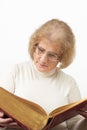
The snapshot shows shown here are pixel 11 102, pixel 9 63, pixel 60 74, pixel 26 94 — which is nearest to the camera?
pixel 11 102

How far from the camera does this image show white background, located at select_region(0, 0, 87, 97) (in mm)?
1828

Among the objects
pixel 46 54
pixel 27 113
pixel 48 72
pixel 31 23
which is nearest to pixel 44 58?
pixel 46 54

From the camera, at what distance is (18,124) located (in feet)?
3.20

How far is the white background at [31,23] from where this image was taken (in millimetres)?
1828

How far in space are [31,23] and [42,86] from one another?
0.59 m

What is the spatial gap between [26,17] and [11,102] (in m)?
0.98

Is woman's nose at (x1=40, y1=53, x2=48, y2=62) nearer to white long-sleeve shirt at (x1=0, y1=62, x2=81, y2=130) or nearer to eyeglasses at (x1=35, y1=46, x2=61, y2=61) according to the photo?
eyeglasses at (x1=35, y1=46, x2=61, y2=61)

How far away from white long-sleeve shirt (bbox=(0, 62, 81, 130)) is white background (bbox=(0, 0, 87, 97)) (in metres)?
0.41

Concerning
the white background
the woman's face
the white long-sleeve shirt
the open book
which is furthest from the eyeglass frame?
the white background

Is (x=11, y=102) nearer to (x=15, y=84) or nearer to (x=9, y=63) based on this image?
(x=15, y=84)

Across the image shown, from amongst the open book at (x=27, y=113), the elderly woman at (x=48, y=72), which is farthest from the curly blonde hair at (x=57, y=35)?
the open book at (x=27, y=113)

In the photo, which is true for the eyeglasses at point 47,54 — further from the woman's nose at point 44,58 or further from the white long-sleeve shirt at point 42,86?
the white long-sleeve shirt at point 42,86

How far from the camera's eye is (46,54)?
50.6 inches

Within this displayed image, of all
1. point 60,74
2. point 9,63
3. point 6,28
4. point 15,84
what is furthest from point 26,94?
point 6,28
